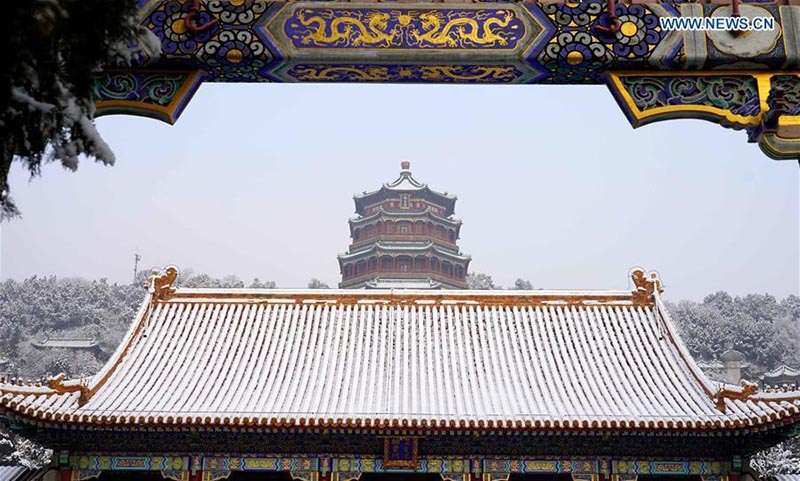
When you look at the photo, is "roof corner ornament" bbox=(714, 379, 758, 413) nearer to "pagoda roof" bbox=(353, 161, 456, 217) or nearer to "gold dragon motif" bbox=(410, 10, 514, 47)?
"gold dragon motif" bbox=(410, 10, 514, 47)

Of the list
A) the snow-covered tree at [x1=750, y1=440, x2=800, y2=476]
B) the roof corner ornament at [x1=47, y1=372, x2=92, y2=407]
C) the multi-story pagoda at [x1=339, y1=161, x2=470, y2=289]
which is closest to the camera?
the roof corner ornament at [x1=47, y1=372, x2=92, y2=407]

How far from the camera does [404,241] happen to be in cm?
2944

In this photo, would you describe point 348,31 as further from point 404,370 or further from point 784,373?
point 784,373

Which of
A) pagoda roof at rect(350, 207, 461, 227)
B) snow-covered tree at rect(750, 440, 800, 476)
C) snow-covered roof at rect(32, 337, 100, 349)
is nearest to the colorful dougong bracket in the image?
snow-covered tree at rect(750, 440, 800, 476)

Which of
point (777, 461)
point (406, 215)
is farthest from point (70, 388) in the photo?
point (777, 461)

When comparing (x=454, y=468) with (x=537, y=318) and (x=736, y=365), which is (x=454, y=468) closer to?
(x=537, y=318)

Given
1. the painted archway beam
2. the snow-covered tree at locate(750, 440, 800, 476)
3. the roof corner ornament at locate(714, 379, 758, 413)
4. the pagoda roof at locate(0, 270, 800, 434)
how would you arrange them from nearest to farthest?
the painted archway beam → the pagoda roof at locate(0, 270, 800, 434) → the roof corner ornament at locate(714, 379, 758, 413) → the snow-covered tree at locate(750, 440, 800, 476)

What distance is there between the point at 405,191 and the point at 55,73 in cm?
2820

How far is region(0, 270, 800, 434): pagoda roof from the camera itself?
9828 mm

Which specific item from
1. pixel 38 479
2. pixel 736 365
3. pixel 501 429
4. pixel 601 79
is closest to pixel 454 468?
pixel 501 429

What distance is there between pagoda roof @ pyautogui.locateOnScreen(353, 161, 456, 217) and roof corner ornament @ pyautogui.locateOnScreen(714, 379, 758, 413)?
2083cm

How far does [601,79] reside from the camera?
3811 millimetres

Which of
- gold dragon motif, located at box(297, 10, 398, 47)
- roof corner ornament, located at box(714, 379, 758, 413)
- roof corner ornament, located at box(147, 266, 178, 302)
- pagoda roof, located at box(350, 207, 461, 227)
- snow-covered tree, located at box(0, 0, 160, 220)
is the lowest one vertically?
snow-covered tree, located at box(0, 0, 160, 220)

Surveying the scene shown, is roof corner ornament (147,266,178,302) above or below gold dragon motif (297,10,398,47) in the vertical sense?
above
